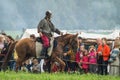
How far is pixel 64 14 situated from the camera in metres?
120

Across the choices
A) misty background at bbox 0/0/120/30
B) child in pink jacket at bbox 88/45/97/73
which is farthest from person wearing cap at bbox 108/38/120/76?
misty background at bbox 0/0/120/30

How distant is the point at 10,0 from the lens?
437 ft

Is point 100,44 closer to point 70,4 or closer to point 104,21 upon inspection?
point 104,21

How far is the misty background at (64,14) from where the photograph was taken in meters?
110

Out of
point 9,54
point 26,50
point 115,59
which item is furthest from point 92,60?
point 9,54

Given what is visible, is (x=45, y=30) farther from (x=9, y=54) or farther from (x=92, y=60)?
(x=92, y=60)

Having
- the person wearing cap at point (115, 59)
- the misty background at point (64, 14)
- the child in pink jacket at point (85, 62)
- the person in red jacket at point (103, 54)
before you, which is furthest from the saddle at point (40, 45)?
the misty background at point (64, 14)

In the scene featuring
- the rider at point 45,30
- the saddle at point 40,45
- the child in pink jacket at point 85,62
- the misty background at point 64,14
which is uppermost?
the misty background at point 64,14

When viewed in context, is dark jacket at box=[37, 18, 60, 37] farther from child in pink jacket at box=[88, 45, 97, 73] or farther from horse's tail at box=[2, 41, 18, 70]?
child in pink jacket at box=[88, 45, 97, 73]

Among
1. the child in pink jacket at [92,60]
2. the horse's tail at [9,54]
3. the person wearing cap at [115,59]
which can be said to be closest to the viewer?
the horse's tail at [9,54]

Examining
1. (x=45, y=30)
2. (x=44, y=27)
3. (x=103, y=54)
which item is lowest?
(x=103, y=54)

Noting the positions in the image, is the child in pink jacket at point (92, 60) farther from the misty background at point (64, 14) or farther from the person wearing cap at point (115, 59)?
the misty background at point (64, 14)

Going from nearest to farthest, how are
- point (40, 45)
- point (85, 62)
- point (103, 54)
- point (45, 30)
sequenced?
point (45, 30), point (40, 45), point (103, 54), point (85, 62)

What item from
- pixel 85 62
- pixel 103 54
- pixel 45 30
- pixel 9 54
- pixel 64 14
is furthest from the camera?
pixel 64 14
